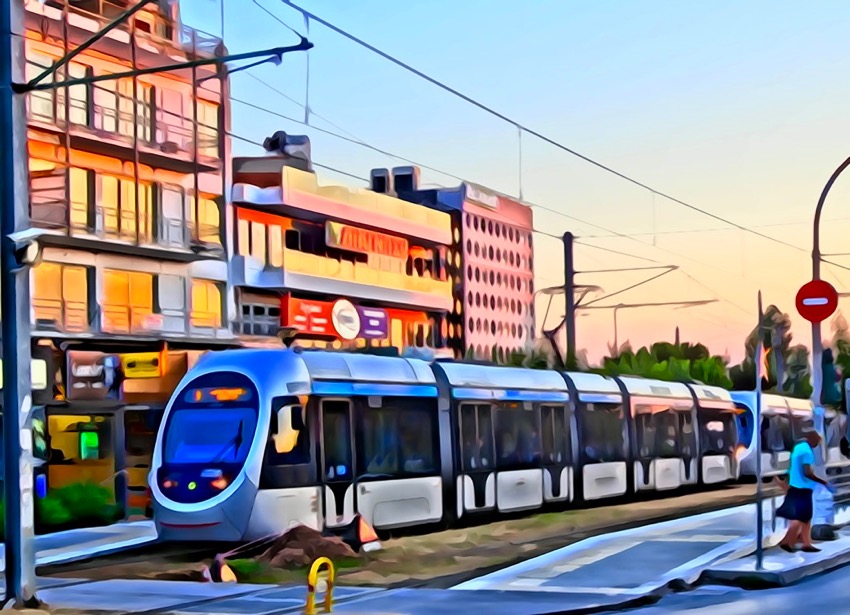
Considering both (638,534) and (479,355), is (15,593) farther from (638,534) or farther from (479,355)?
(479,355)

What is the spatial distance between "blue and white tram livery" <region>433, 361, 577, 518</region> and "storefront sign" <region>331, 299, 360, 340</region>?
22052mm

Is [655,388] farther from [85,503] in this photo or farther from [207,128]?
[207,128]

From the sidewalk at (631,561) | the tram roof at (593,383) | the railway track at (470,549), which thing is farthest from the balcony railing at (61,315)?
the sidewalk at (631,561)

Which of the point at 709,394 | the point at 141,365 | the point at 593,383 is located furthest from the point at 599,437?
the point at 141,365

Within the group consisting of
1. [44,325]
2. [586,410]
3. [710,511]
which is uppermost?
[44,325]

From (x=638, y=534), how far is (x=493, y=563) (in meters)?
4.03

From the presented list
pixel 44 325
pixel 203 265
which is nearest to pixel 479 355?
pixel 203 265

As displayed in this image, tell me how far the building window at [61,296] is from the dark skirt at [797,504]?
70.7 feet

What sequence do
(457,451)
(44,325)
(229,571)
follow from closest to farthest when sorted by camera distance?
(229,571), (457,451), (44,325)

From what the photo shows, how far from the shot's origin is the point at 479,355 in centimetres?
10581

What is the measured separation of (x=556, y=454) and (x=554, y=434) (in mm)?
402

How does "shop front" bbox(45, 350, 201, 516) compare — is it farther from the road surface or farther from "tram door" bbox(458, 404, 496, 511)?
the road surface

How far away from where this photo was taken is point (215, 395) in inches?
887

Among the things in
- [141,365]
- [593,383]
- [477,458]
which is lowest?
[477,458]
